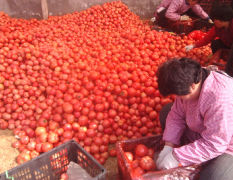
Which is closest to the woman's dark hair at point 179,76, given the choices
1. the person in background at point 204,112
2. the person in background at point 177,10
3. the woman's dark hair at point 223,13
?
the person in background at point 204,112

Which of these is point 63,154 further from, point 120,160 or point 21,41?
point 21,41

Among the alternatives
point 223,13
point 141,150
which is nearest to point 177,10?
point 223,13

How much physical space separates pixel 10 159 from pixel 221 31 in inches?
151

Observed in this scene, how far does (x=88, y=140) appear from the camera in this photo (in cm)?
250

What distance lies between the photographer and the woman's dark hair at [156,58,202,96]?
1391mm

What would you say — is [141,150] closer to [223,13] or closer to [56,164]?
[56,164]

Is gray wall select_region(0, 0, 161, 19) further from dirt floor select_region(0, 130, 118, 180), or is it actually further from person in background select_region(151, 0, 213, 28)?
dirt floor select_region(0, 130, 118, 180)

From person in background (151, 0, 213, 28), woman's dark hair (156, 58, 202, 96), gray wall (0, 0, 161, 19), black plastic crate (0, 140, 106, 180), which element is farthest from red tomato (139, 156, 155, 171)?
gray wall (0, 0, 161, 19)

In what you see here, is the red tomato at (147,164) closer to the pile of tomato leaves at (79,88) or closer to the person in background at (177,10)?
the pile of tomato leaves at (79,88)

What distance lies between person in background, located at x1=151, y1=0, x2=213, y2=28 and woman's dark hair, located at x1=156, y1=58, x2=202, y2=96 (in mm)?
4664

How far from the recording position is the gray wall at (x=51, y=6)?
5957 millimetres

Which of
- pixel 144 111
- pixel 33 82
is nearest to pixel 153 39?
pixel 144 111

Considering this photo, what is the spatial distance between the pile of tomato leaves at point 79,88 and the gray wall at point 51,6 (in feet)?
5.77

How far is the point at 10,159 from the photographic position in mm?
2400
